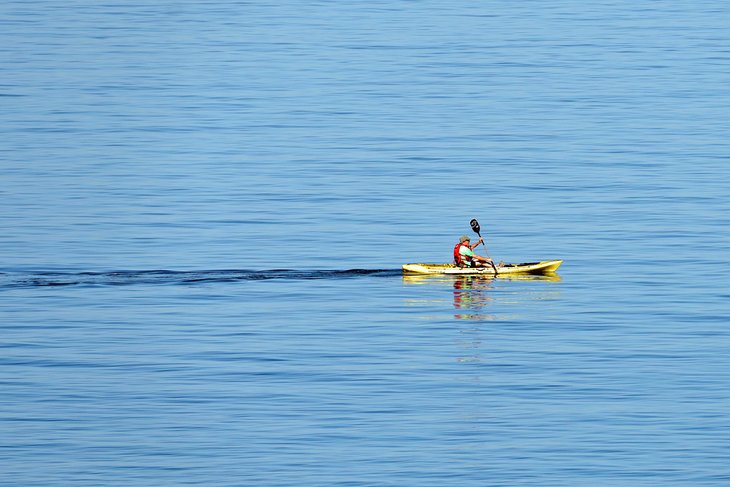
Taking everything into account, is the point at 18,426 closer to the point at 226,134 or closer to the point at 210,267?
the point at 210,267

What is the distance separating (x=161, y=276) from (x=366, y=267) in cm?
614

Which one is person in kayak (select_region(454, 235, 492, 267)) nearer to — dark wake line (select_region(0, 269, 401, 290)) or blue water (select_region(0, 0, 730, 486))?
blue water (select_region(0, 0, 730, 486))

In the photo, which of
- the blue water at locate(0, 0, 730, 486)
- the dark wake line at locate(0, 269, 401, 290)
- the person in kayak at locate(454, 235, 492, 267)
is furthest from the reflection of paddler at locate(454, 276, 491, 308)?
the dark wake line at locate(0, 269, 401, 290)

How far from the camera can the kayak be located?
152ft

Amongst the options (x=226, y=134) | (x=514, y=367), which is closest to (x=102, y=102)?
(x=226, y=134)

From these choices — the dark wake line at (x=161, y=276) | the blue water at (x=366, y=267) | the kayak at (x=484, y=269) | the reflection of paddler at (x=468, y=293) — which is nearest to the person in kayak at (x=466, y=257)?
the kayak at (x=484, y=269)

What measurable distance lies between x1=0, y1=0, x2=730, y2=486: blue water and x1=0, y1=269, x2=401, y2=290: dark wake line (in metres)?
0.12

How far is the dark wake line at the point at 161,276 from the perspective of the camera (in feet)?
153

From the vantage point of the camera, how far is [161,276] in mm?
46906

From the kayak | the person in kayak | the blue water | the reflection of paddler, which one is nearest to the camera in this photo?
the blue water

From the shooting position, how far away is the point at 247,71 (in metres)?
107

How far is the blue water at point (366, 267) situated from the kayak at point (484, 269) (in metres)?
0.29

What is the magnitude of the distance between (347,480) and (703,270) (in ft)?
72.0

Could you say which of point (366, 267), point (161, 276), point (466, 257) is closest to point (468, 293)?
point (466, 257)
